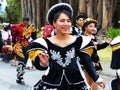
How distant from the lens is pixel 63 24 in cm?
505

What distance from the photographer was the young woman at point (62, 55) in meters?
4.99

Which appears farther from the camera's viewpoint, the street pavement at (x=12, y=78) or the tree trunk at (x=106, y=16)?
the tree trunk at (x=106, y=16)

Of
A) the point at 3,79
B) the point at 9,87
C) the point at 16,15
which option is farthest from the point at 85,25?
the point at 16,15

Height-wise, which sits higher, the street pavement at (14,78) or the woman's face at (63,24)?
the woman's face at (63,24)

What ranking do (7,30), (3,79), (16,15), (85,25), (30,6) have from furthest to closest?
(16,15) < (30,6) < (7,30) < (3,79) < (85,25)

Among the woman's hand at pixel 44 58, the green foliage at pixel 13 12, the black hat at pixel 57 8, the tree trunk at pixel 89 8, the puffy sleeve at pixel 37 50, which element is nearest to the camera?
the woman's hand at pixel 44 58

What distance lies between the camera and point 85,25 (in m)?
7.84

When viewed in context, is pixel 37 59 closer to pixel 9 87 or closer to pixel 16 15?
pixel 9 87

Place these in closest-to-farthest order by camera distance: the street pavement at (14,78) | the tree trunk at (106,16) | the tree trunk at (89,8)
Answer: the street pavement at (14,78)
the tree trunk at (106,16)
the tree trunk at (89,8)

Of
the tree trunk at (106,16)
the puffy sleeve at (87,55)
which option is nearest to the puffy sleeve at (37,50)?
the puffy sleeve at (87,55)

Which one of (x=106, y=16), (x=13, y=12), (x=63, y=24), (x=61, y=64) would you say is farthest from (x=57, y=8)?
(x=13, y=12)

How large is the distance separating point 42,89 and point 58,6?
3.16ft

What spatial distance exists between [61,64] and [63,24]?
450 millimetres

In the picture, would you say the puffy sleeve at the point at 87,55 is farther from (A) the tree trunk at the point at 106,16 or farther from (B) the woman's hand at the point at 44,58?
(A) the tree trunk at the point at 106,16
